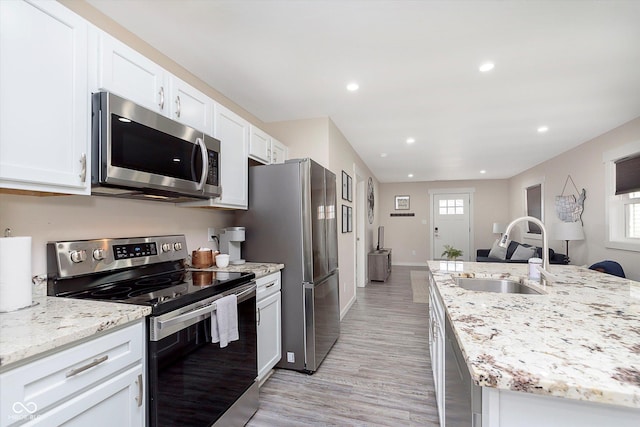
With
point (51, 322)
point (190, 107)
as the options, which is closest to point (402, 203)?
point (190, 107)

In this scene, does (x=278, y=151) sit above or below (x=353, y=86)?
below

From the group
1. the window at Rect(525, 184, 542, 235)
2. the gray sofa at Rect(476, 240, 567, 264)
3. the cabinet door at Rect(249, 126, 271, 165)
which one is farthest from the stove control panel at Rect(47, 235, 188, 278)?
the window at Rect(525, 184, 542, 235)

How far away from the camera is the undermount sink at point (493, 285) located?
1940 mm

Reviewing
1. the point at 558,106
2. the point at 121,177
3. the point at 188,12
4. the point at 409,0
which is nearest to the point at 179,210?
the point at 121,177

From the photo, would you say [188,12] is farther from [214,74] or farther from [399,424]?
[399,424]

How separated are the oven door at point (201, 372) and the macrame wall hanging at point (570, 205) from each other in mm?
5152

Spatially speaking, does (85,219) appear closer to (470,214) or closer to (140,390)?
(140,390)

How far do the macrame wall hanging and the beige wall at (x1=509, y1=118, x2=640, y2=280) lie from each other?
0.09m

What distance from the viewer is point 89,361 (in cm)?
102

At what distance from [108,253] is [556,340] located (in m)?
2.02

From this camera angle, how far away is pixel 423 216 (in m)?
8.80

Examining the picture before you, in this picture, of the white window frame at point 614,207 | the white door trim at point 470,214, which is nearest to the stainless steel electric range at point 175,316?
the white window frame at point 614,207

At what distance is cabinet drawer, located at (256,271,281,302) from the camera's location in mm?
2152

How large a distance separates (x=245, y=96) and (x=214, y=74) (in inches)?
17.7
